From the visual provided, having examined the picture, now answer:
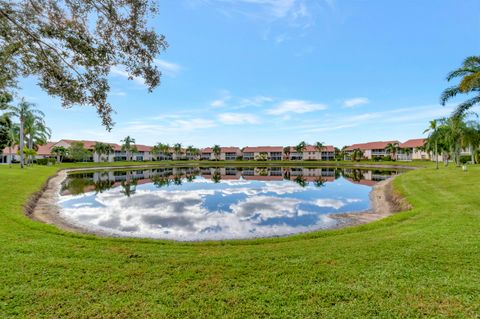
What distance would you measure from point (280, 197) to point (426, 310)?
813 inches

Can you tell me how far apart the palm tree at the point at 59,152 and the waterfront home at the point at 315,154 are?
8813 centimetres

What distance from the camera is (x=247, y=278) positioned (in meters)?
5.82

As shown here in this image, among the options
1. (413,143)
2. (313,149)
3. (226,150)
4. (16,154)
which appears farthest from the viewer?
(226,150)

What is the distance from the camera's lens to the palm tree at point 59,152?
238ft

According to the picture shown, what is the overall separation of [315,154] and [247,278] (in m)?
119

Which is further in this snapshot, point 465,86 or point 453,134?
point 453,134

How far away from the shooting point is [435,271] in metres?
5.94

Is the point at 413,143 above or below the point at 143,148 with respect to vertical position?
below

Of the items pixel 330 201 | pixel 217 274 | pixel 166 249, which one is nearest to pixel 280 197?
pixel 330 201

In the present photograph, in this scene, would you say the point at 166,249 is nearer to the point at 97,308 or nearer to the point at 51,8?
the point at 97,308

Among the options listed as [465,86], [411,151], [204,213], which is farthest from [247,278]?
[411,151]

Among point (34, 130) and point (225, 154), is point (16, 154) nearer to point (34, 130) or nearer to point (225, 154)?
point (34, 130)

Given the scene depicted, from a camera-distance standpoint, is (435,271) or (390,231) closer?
(435,271)

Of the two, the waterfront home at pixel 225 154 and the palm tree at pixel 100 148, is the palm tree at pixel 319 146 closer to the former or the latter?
the waterfront home at pixel 225 154
